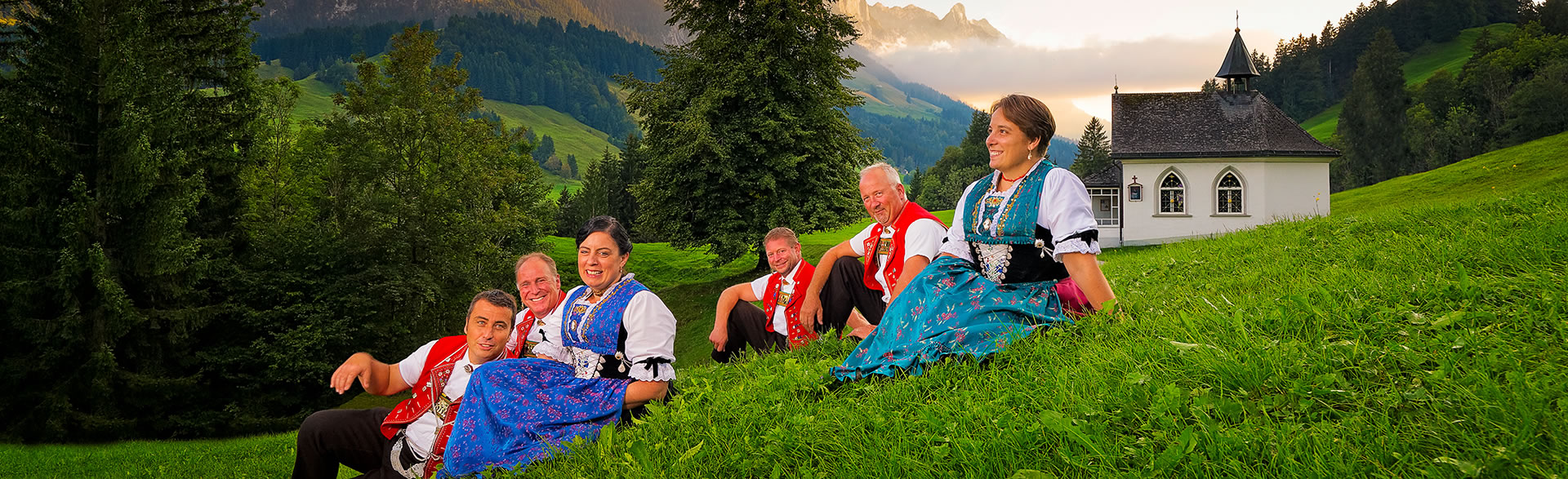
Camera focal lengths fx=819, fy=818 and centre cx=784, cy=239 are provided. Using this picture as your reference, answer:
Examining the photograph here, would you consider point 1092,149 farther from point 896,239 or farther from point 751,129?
point 896,239

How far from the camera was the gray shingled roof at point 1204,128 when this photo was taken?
39.5 metres

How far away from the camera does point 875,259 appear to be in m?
7.05

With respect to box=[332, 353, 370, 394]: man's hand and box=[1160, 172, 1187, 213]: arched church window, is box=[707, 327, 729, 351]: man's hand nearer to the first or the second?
box=[332, 353, 370, 394]: man's hand

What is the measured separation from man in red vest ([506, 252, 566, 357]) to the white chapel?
39117 mm

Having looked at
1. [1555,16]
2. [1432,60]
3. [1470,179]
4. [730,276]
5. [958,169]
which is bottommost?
[730,276]

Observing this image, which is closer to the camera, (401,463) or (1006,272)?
(1006,272)

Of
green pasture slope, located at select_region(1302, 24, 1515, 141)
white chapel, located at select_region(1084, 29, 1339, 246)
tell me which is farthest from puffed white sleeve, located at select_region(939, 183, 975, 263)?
green pasture slope, located at select_region(1302, 24, 1515, 141)

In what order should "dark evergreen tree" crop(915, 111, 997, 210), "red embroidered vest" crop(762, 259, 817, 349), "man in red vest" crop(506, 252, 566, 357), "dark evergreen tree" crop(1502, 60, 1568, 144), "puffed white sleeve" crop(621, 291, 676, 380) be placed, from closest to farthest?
1. "puffed white sleeve" crop(621, 291, 676, 380)
2. "man in red vest" crop(506, 252, 566, 357)
3. "red embroidered vest" crop(762, 259, 817, 349)
4. "dark evergreen tree" crop(1502, 60, 1568, 144)
5. "dark evergreen tree" crop(915, 111, 997, 210)

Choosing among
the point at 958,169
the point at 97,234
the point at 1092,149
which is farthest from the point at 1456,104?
the point at 97,234

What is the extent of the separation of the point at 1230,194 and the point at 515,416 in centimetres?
4273

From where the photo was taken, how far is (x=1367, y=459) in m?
2.52

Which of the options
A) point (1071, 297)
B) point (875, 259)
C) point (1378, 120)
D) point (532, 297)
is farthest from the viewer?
point (1378, 120)

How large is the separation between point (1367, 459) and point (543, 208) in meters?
41.1

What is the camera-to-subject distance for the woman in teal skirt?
173 inches
